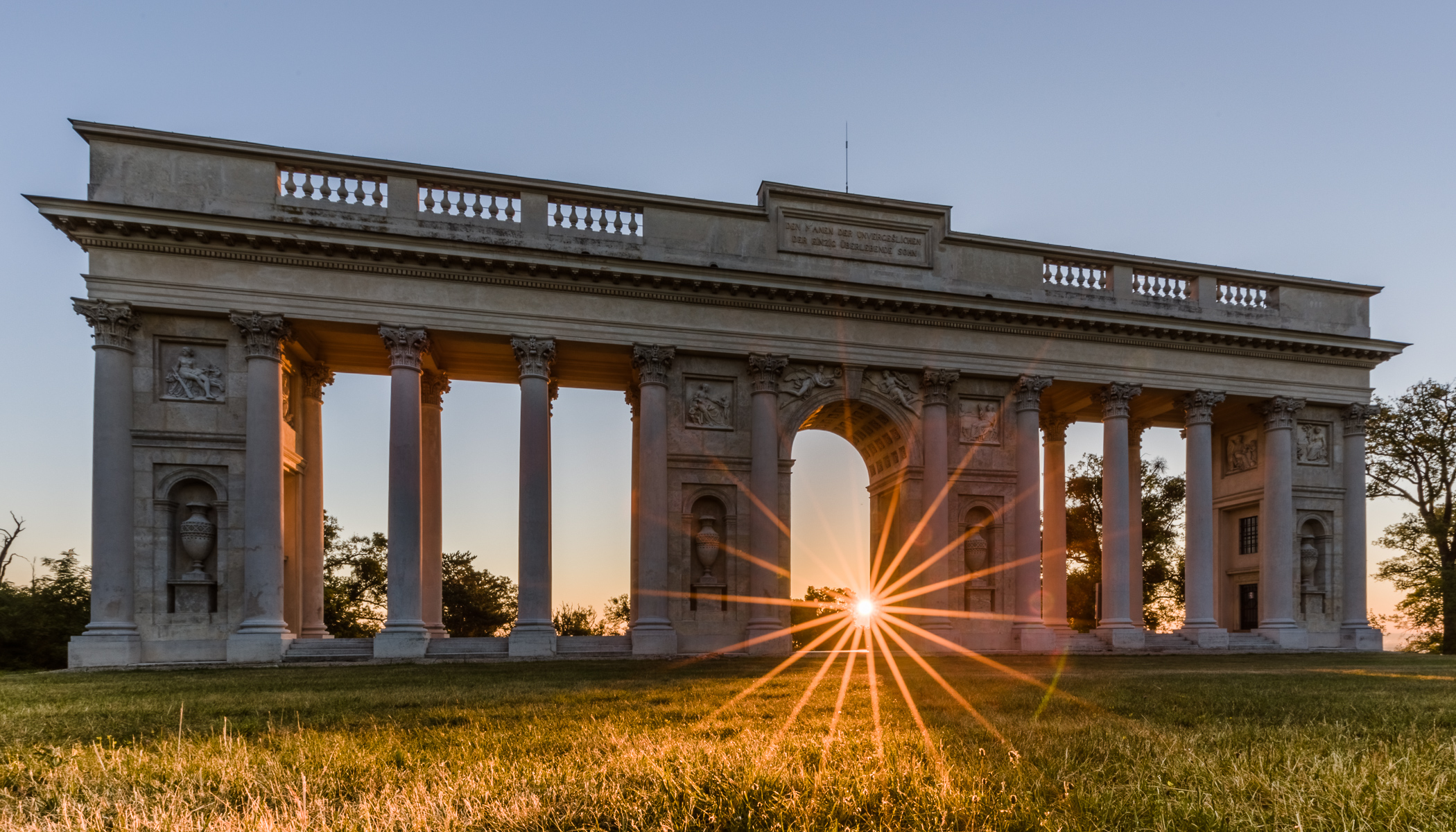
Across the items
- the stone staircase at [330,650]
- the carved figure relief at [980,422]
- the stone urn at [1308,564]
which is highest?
the carved figure relief at [980,422]

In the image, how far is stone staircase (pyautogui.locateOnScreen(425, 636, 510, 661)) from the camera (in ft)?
97.9

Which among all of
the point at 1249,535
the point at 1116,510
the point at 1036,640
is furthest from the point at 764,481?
the point at 1249,535

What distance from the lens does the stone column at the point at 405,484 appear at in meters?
30.2

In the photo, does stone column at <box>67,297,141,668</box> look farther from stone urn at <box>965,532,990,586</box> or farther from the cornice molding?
stone urn at <box>965,532,990,586</box>

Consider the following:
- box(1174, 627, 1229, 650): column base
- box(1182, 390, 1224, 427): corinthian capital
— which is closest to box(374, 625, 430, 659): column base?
box(1174, 627, 1229, 650): column base

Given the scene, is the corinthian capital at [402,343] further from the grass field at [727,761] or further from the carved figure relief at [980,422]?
the carved figure relief at [980,422]

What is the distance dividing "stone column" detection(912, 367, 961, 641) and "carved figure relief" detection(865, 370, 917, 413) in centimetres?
75

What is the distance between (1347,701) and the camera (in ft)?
43.4

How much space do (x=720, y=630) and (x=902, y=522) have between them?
31.7 ft

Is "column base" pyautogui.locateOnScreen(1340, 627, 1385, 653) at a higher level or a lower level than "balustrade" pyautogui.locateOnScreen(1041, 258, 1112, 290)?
lower

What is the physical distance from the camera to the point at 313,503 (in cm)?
3488

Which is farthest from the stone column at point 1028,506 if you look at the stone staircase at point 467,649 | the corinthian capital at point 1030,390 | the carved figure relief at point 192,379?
the carved figure relief at point 192,379

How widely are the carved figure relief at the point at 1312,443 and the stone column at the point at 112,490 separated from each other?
4937 centimetres

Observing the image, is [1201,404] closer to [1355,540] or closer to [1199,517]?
[1199,517]
